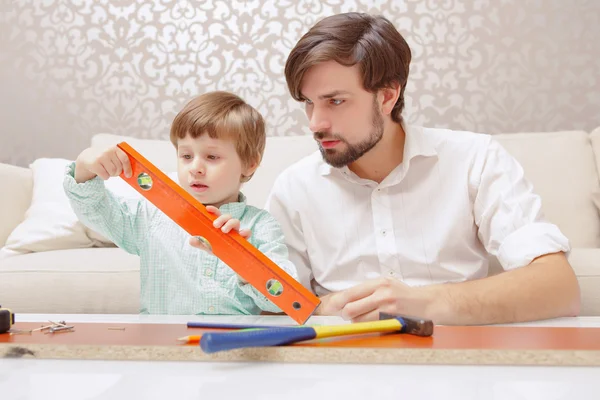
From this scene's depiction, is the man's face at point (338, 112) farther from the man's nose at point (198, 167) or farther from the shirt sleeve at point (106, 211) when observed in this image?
the shirt sleeve at point (106, 211)

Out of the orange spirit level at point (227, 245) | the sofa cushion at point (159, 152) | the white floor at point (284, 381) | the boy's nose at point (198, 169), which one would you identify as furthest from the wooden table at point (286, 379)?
the sofa cushion at point (159, 152)

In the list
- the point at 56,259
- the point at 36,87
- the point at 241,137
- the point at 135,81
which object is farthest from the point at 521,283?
the point at 36,87

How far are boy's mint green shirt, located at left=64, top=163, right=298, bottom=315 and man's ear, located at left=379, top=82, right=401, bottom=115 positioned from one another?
1.39 ft

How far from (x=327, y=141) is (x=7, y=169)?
151 centimetres

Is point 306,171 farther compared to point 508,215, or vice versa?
point 306,171

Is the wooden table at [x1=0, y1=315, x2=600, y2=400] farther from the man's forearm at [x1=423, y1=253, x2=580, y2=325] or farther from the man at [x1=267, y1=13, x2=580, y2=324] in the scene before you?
the man at [x1=267, y1=13, x2=580, y2=324]

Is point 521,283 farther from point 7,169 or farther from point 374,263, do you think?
point 7,169

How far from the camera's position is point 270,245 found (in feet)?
4.62

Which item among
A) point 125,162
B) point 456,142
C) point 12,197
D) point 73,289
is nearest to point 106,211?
point 125,162

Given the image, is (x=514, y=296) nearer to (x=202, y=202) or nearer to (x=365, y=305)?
(x=365, y=305)

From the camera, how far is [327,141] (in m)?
1.56

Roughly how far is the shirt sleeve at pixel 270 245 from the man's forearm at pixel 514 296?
30 cm

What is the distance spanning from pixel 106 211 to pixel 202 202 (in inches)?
8.2

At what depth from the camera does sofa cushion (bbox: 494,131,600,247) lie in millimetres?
2176
